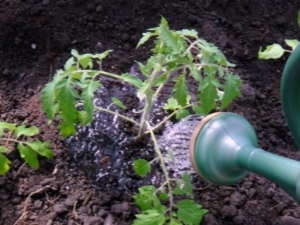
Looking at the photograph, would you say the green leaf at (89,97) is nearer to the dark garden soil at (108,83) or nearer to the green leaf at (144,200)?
the green leaf at (144,200)

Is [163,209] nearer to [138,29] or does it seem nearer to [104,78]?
[104,78]

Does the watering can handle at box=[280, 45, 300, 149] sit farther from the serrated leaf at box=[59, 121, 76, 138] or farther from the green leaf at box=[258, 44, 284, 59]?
the serrated leaf at box=[59, 121, 76, 138]

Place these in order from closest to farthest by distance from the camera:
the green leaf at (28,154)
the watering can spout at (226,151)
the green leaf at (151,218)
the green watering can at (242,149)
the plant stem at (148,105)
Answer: the green watering can at (242,149), the watering can spout at (226,151), the green leaf at (151,218), the plant stem at (148,105), the green leaf at (28,154)

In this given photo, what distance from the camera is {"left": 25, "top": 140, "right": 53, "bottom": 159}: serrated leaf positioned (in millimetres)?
1527

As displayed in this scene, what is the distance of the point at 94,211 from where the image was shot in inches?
62.4

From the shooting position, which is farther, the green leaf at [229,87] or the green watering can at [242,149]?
the green leaf at [229,87]

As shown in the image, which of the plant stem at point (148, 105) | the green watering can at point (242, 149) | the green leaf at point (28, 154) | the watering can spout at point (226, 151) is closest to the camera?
the green watering can at point (242, 149)

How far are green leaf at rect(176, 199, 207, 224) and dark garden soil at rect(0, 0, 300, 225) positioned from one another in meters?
0.25

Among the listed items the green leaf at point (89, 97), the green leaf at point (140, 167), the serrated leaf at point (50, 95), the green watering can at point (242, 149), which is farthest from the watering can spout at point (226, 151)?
the serrated leaf at point (50, 95)

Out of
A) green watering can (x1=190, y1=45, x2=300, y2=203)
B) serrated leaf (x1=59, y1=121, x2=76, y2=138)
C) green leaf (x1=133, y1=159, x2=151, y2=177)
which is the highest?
green watering can (x1=190, y1=45, x2=300, y2=203)

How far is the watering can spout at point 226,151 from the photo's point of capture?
3.70ft

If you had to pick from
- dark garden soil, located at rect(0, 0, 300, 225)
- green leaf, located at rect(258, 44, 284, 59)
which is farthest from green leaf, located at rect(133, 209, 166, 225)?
green leaf, located at rect(258, 44, 284, 59)

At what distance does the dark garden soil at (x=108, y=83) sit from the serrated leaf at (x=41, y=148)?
0.35ft

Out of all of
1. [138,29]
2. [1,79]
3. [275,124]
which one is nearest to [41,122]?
[1,79]
